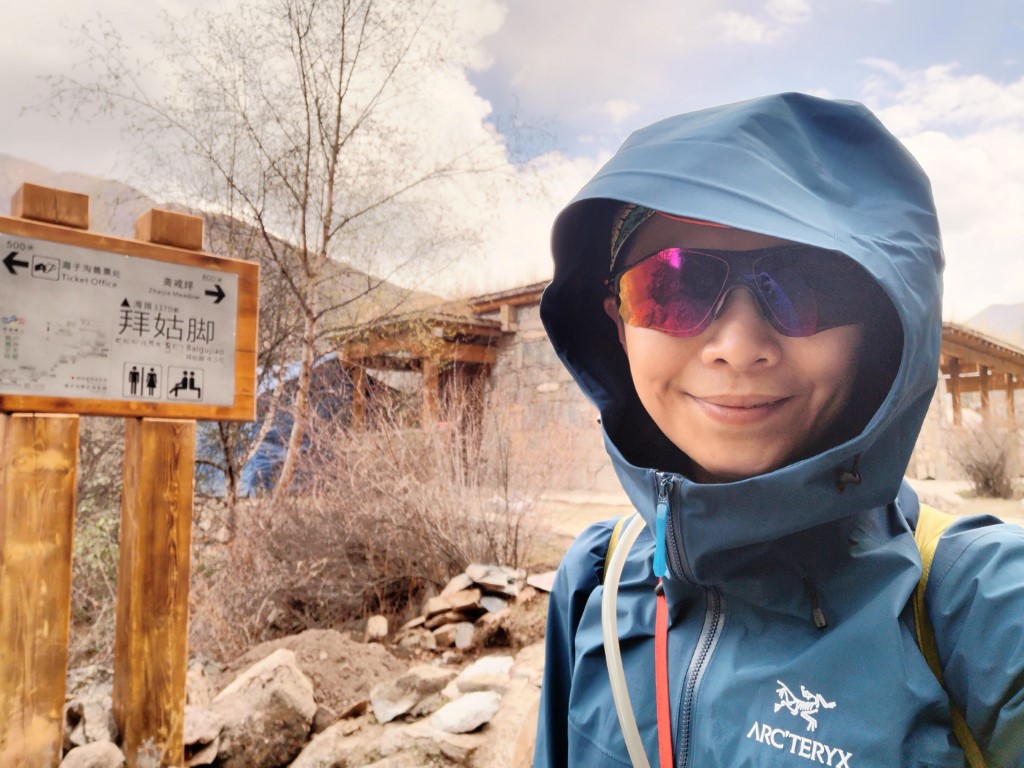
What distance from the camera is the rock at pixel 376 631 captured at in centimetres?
445

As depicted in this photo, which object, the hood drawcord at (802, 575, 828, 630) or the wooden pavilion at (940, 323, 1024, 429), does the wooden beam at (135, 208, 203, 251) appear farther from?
the wooden pavilion at (940, 323, 1024, 429)

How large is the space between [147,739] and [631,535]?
7.61 ft

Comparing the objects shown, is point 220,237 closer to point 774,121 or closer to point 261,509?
point 261,509

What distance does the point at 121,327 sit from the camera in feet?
8.17

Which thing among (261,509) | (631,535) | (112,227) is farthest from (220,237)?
(631,535)

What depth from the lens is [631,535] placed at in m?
1.09

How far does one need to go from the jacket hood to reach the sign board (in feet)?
7.25

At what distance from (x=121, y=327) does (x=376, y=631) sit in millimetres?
2794

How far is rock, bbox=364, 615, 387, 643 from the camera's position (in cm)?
445

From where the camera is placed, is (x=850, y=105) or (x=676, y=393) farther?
(x=676, y=393)

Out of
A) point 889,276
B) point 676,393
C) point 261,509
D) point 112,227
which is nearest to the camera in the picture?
point 889,276

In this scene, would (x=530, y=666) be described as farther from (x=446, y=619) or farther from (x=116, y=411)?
(x=116, y=411)

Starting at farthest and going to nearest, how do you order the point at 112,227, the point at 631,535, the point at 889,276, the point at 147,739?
the point at 112,227
the point at 147,739
the point at 631,535
the point at 889,276

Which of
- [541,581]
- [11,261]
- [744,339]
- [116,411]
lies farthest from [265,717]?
[744,339]
